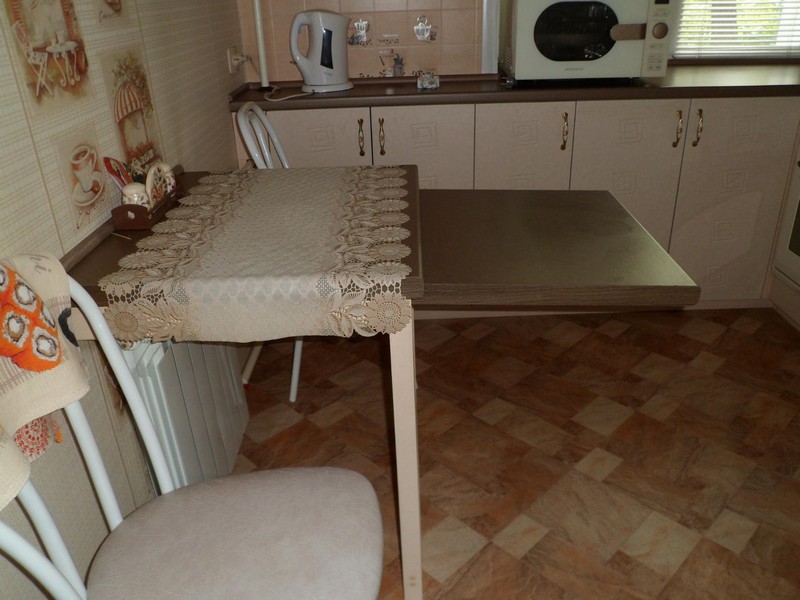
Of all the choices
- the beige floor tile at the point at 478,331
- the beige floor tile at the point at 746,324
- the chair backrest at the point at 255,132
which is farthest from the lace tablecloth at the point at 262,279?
the beige floor tile at the point at 746,324

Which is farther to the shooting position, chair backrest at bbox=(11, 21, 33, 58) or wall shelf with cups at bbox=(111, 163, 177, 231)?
wall shelf with cups at bbox=(111, 163, 177, 231)

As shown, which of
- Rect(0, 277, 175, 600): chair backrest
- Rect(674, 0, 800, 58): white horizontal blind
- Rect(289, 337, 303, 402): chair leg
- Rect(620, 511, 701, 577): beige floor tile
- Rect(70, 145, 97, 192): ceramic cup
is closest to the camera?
Rect(0, 277, 175, 600): chair backrest

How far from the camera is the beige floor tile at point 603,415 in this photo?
206 cm

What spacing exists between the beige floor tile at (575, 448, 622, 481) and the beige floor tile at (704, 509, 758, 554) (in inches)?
11.9

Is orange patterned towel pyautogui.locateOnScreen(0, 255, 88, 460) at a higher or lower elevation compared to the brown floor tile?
higher

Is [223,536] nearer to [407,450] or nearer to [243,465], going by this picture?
[407,450]

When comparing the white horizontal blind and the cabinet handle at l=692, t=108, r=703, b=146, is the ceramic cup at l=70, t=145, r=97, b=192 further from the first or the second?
the white horizontal blind

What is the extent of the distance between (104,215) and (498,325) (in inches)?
68.1

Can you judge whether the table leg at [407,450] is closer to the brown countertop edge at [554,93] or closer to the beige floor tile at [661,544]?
the beige floor tile at [661,544]

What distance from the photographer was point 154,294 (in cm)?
108

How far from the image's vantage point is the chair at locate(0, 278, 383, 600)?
897 millimetres

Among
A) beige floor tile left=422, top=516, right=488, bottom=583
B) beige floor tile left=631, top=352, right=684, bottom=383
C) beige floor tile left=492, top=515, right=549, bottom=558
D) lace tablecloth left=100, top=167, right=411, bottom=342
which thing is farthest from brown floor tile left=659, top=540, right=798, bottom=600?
lace tablecloth left=100, top=167, right=411, bottom=342

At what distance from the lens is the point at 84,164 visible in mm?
1321

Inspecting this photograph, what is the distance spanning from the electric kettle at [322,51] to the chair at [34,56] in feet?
4.25
